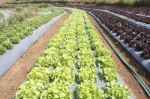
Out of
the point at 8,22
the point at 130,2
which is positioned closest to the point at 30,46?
the point at 8,22

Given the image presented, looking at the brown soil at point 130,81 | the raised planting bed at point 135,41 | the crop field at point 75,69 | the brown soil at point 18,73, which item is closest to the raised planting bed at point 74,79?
the crop field at point 75,69

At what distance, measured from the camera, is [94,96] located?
884 centimetres

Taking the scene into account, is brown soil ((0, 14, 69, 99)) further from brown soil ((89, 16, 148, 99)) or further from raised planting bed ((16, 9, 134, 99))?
brown soil ((89, 16, 148, 99))

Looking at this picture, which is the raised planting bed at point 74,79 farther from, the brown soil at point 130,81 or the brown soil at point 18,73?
the brown soil at point 18,73

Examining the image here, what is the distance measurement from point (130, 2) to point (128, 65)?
31.0 metres

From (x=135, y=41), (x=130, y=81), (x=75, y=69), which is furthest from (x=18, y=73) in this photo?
(x=135, y=41)

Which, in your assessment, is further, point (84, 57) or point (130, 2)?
point (130, 2)

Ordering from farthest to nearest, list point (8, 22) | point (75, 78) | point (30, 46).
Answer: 1. point (8, 22)
2. point (30, 46)
3. point (75, 78)

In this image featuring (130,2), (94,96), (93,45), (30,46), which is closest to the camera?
(94,96)

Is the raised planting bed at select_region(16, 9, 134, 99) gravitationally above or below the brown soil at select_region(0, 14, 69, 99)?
above

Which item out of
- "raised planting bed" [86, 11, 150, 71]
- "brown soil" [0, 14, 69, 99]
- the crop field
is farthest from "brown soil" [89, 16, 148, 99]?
"brown soil" [0, 14, 69, 99]

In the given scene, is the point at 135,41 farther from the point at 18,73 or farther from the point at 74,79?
the point at 18,73

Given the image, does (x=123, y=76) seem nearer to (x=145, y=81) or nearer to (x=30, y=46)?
(x=145, y=81)

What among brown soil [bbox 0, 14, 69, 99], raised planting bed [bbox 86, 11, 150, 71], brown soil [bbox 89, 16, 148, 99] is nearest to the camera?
brown soil [bbox 89, 16, 148, 99]
